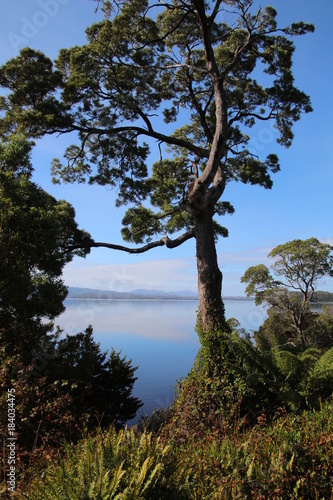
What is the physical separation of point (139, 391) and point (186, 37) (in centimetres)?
947

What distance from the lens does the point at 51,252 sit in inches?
227

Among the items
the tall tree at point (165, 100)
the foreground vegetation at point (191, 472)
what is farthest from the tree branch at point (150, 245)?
the foreground vegetation at point (191, 472)

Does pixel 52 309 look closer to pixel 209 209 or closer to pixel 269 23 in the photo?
pixel 209 209

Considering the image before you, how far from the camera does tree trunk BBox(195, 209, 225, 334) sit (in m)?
6.13

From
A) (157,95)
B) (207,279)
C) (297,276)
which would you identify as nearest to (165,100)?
(157,95)

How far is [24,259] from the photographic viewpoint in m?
5.27

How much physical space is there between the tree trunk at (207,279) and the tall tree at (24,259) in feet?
8.64

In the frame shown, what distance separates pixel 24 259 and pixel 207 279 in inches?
134

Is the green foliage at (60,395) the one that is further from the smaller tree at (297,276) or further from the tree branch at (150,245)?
the smaller tree at (297,276)

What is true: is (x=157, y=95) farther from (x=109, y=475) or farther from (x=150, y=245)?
(x=109, y=475)

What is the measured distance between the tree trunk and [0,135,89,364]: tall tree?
263cm

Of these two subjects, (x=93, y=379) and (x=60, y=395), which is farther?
(x=93, y=379)

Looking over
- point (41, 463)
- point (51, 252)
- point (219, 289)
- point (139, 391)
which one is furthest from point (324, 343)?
Result: point (41, 463)

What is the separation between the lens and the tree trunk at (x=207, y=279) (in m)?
6.13
